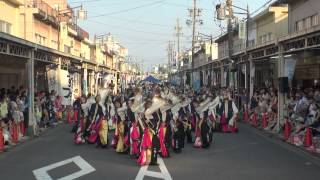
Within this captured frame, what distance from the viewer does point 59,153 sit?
15.6 m

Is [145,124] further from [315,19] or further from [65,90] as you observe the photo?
[65,90]

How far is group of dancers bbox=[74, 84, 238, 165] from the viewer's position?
13.8m

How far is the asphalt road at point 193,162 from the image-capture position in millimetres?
11641

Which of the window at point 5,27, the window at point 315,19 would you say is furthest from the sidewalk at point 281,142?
the window at point 5,27

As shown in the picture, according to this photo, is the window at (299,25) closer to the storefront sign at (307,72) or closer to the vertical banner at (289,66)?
the storefront sign at (307,72)

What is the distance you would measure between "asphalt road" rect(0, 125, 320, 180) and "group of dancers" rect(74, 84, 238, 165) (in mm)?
361

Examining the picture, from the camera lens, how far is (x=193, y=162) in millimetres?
13719

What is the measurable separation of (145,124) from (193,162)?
1540 mm

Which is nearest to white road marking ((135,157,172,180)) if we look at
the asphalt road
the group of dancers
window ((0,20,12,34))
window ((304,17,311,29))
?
the asphalt road

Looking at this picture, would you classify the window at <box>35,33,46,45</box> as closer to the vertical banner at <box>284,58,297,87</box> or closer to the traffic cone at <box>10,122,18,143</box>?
the traffic cone at <box>10,122,18,143</box>

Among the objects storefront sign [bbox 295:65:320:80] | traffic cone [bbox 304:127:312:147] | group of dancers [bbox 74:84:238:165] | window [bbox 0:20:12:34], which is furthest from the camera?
window [bbox 0:20:12:34]

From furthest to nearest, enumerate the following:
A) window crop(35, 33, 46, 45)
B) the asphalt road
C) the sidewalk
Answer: window crop(35, 33, 46, 45)
the sidewalk
the asphalt road

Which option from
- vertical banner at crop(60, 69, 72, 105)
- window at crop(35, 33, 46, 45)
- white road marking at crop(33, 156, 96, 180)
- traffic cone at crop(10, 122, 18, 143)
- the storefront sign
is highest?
window at crop(35, 33, 46, 45)

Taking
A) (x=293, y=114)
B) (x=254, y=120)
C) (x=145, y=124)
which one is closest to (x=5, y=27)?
(x=254, y=120)
